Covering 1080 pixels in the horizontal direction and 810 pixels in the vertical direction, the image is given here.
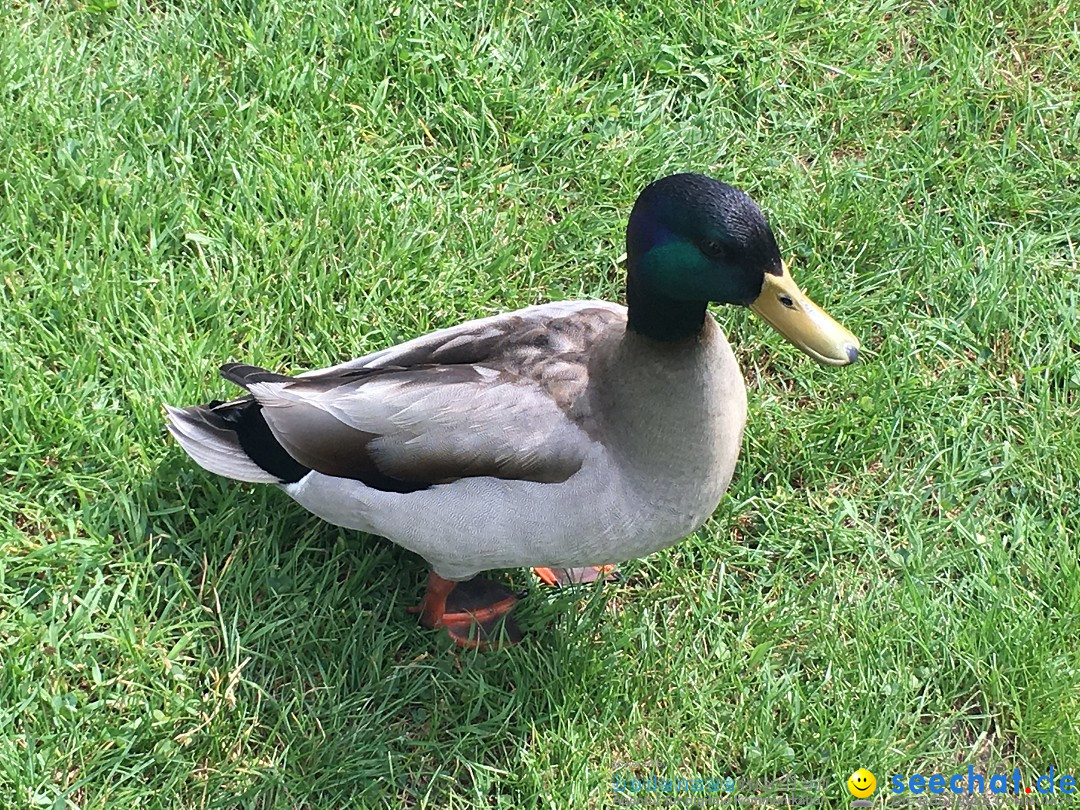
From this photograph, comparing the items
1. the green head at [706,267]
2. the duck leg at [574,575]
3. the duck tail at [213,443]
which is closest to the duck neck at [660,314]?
the green head at [706,267]

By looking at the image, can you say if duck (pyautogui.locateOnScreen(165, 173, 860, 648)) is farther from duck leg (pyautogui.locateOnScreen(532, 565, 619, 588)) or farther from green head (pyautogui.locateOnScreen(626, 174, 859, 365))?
duck leg (pyautogui.locateOnScreen(532, 565, 619, 588))

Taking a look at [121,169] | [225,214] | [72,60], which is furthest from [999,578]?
[72,60]

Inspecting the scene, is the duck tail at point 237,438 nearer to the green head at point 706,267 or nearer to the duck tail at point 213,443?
the duck tail at point 213,443

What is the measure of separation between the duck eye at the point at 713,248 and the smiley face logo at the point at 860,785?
4.51ft

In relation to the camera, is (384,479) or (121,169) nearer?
(384,479)

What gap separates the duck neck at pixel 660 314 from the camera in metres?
2.45

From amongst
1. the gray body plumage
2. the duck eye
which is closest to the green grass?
the gray body plumage

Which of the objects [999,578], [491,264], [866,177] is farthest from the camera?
[866,177]

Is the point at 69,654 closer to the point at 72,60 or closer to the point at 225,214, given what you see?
the point at 225,214

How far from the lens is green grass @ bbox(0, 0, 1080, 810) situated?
285 cm

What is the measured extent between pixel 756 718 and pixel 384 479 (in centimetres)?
114

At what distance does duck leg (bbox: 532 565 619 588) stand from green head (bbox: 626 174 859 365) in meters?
0.87

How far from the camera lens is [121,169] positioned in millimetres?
3611

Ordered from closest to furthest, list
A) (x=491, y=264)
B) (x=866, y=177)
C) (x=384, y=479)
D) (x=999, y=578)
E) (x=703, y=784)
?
1. (x=384, y=479)
2. (x=703, y=784)
3. (x=999, y=578)
4. (x=491, y=264)
5. (x=866, y=177)
